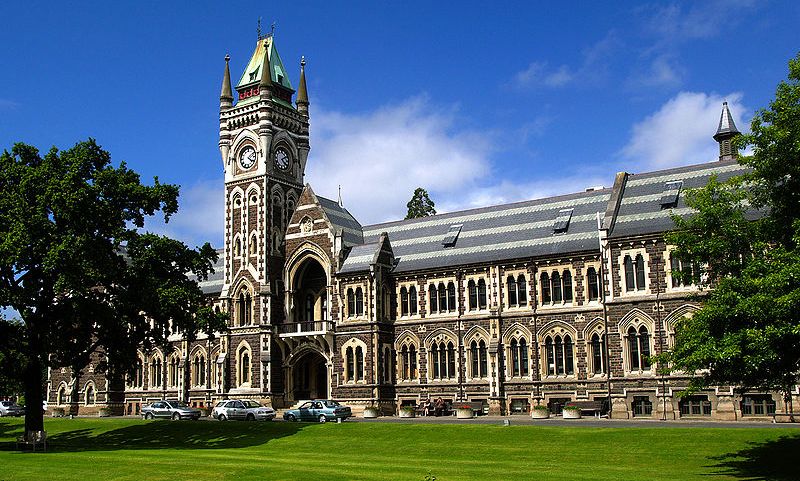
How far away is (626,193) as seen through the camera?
182ft

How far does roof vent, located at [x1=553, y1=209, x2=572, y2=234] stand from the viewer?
58.3 meters

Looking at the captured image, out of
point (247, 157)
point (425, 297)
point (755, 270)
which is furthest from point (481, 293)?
point (755, 270)

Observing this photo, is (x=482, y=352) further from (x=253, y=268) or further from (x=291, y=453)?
(x=291, y=453)

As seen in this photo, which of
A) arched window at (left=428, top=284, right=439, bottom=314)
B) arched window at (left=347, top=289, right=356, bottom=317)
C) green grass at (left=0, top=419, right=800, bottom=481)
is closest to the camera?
green grass at (left=0, top=419, right=800, bottom=481)

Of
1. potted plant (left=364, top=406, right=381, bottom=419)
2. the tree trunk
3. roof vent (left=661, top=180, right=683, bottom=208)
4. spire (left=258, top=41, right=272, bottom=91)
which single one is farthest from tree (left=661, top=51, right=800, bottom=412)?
spire (left=258, top=41, right=272, bottom=91)

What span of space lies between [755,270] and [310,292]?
147 feet

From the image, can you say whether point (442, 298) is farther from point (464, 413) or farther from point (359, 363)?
point (464, 413)

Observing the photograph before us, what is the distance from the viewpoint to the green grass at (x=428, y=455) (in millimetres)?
28484

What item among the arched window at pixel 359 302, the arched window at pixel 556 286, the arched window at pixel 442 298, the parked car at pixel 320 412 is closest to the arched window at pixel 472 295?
the arched window at pixel 442 298

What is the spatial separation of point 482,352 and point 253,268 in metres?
19.7

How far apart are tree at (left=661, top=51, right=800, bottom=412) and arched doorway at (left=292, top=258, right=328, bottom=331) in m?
39.7

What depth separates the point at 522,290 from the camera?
5778 centimetres

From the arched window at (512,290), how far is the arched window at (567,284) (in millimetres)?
3450

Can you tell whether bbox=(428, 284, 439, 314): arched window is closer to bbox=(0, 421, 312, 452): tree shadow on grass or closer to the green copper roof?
bbox=(0, 421, 312, 452): tree shadow on grass
